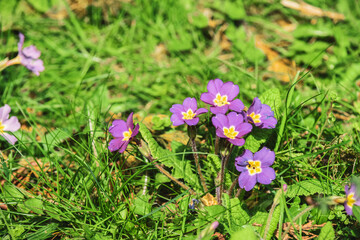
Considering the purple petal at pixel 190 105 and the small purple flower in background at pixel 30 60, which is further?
the small purple flower in background at pixel 30 60

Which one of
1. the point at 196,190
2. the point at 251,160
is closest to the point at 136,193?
the point at 196,190

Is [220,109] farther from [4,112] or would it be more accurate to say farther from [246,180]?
[4,112]

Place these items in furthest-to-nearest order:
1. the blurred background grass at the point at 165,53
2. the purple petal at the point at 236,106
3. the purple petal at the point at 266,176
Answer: the blurred background grass at the point at 165,53 → the purple petal at the point at 236,106 → the purple petal at the point at 266,176

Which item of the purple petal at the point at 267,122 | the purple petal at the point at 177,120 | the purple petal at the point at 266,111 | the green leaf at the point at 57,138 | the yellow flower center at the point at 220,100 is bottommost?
the green leaf at the point at 57,138

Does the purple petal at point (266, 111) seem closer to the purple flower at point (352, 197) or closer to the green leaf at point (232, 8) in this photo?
the purple flower at point (352, 197)

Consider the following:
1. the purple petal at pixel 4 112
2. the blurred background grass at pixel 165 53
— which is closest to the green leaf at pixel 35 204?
the blurred background grass at pixel 165 53

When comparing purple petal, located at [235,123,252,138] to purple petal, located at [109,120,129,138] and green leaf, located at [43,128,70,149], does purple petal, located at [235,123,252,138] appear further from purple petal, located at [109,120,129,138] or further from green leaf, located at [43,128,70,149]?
green leaf, located at [43,128,70,149]
